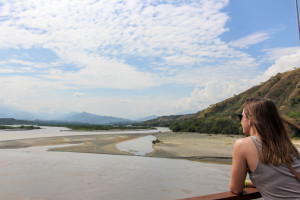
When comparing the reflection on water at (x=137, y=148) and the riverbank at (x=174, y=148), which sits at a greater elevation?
the riverbank at (x=174, y=148)

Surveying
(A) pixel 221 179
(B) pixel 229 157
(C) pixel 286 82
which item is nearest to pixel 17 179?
(A) pixel 221 179

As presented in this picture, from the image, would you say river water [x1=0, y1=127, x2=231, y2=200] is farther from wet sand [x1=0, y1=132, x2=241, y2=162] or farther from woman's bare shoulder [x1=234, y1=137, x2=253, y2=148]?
woman's bare shoulder [x1=234, y1=137, x2=253, y2=148]

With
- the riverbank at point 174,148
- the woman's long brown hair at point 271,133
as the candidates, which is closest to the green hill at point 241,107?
the riverbank at point 174,148

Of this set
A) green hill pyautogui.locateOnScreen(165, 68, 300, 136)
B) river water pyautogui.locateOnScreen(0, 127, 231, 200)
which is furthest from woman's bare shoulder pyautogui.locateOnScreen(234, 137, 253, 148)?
green hill pyautogui.locateOnScreen(165, 68, 300, 136)

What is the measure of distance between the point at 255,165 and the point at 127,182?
38.4ft

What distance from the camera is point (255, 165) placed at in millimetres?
2031

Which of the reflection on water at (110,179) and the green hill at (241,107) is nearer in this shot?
the reflection on water at (110,179)

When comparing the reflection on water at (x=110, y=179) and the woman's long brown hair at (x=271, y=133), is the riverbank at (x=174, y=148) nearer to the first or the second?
the reflection on water at (x=110, y=179)

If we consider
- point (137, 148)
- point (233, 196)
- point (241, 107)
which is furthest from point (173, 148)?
point (241, 107)

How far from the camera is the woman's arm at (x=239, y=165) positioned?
2.06m

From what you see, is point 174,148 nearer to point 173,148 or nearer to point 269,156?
point 173,148

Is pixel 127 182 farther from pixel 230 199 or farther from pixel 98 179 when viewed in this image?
pixel 230 199

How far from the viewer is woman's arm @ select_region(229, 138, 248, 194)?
6.76ft

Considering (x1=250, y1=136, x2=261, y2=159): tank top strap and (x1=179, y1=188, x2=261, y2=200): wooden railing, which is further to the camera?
(x1=179, y1=188, x2=261, y2=200): wooden railing
